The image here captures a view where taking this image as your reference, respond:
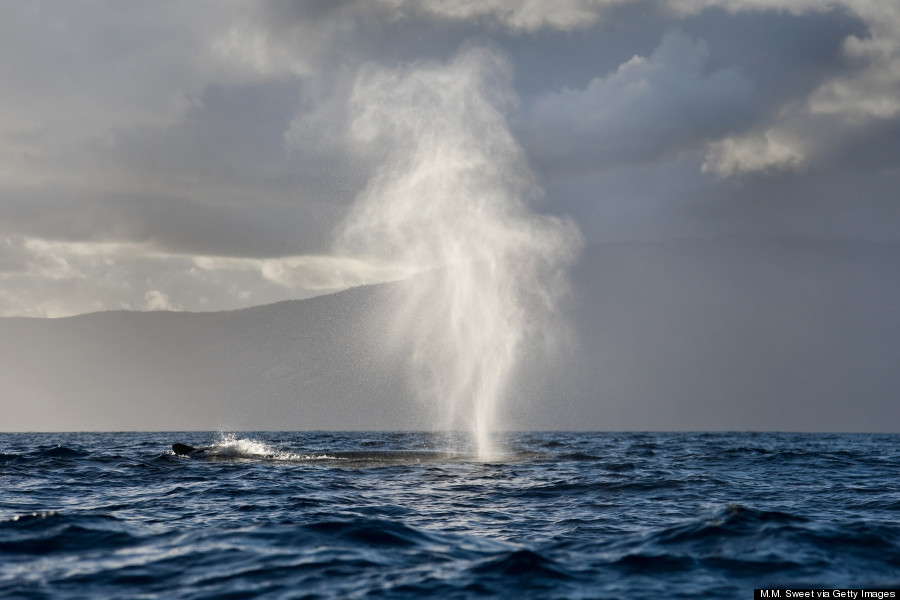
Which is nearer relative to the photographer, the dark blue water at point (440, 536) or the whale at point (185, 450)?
the dark blue water at point (440, 536)

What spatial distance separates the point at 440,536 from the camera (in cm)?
1827

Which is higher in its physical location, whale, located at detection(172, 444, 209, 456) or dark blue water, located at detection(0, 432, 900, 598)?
whale, located at detection(172, 444, 209, 456)

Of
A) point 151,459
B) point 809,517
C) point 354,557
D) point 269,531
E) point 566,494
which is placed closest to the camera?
point 354,557

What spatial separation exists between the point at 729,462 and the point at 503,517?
28.2 metres

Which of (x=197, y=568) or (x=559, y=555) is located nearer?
(x=197, y=568)

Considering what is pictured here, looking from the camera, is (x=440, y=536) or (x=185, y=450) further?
(x=185, y=450)

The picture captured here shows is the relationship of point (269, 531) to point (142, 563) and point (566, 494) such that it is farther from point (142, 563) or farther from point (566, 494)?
point (566, 494)

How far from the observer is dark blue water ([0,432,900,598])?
1355 cm

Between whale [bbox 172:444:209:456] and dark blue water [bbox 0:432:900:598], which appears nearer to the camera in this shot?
dark blue water [bbox 0:432:900:598]

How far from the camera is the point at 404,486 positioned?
3011 cm

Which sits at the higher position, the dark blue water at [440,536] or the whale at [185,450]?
the whale at [185,450]

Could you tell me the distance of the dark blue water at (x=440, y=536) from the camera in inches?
533

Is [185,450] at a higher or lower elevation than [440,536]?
higher

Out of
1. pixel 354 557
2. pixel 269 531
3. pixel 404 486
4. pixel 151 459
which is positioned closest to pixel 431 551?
pixel 354 557
